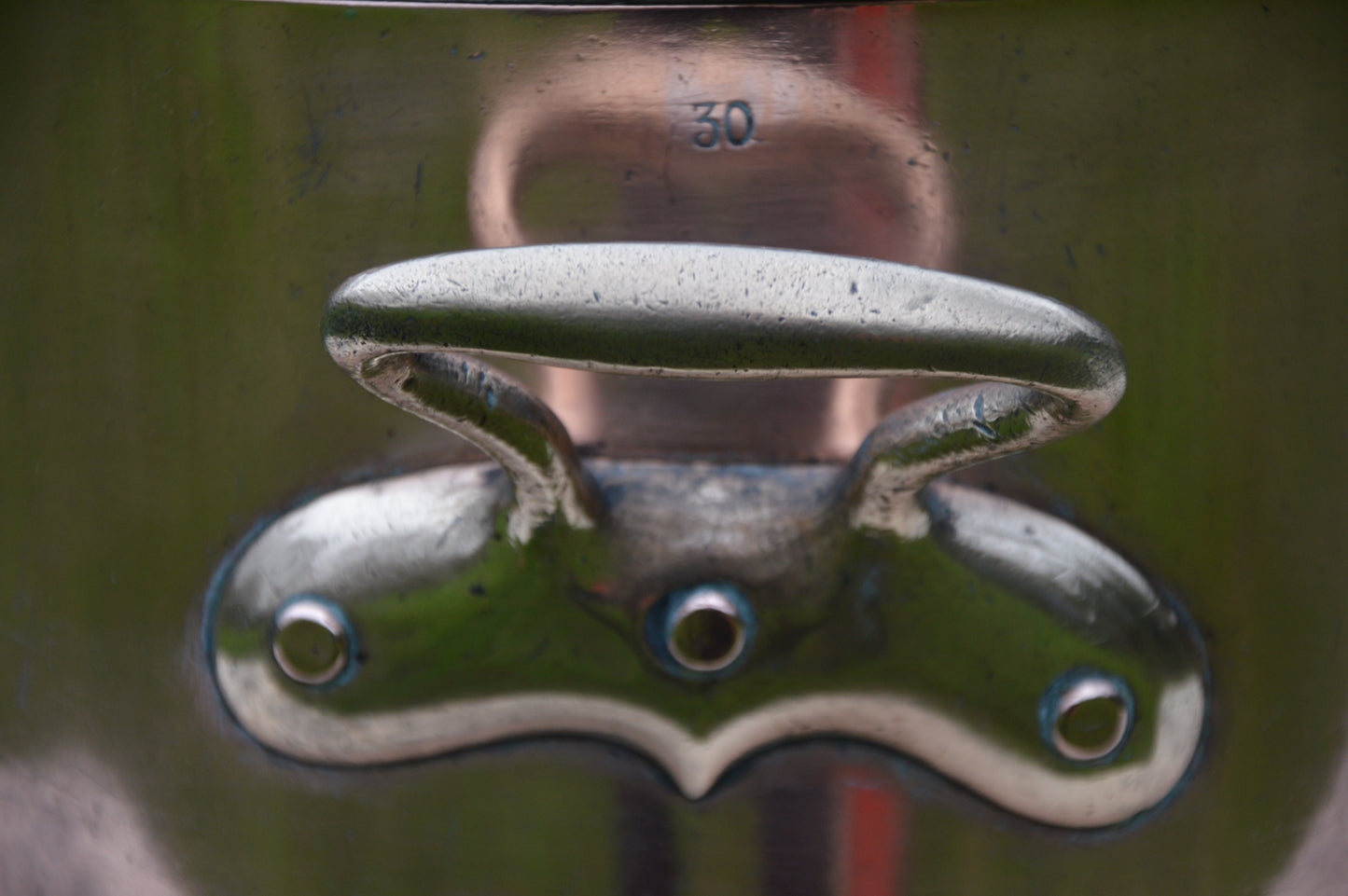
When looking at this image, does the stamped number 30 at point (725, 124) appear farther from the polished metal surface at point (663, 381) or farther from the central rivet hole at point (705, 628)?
the central rivet hole at point (705, 628)

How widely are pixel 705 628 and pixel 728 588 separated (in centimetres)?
1

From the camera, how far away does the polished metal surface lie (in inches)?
10.6

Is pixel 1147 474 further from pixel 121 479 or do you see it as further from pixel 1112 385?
pixel 121 479

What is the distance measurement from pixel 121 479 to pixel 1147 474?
0.26m

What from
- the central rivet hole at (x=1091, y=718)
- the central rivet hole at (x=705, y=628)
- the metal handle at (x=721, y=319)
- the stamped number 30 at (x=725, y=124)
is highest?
the stamped number 30 at (x=725, y=124)

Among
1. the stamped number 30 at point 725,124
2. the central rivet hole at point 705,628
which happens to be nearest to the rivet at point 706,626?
the central rivet hole at point 705,628

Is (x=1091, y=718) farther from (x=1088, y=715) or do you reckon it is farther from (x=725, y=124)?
(x=725, y=124)

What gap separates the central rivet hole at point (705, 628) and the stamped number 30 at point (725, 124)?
11cm

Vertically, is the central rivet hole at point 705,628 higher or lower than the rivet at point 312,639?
higher

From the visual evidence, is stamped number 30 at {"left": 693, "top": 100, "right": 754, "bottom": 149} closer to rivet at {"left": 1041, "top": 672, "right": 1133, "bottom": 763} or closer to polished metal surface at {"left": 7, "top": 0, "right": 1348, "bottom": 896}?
polished metal surface at {"left": 7, "top": 0, "right": 1348, "bottom": 896}

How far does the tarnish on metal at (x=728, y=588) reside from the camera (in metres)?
0.27

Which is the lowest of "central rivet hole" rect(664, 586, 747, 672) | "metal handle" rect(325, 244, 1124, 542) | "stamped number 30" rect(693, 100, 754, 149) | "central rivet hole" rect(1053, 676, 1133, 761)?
"central rivet hole" rect(1053, 676, 1133, 761)

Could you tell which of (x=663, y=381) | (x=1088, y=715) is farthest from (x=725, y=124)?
(x=1088, y=715)

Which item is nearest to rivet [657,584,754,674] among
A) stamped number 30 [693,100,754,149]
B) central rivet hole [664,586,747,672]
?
central rivet hole [664,586,747,672]
